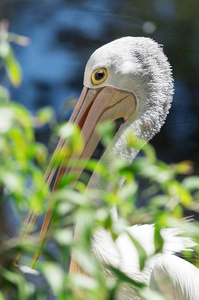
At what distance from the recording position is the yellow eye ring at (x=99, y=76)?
5.65 feet

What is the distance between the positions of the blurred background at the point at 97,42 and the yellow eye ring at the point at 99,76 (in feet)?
4.02

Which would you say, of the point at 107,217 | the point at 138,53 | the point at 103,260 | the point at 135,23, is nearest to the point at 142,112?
the point at 138,53

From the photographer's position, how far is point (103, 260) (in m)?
1.45

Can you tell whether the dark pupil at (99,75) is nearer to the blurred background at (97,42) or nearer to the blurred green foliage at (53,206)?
the blurred green foliage at (53,206)

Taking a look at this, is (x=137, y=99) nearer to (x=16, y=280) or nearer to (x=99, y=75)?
(x=99, y=75)

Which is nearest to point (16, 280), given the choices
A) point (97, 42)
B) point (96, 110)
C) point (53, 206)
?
point (53, 206)

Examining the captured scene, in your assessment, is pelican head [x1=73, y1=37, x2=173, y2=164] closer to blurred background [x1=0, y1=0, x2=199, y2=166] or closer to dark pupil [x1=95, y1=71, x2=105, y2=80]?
dark pupil [x1=95, y1=71, x2=105, y2=80]

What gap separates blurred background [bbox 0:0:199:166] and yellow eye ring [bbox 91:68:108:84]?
4.02 ft

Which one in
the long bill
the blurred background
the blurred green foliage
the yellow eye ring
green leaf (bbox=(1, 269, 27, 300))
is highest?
the blurred background

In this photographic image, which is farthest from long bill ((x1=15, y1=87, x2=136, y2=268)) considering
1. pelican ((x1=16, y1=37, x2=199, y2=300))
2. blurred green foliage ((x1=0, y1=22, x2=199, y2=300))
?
blurred green foliage ((x1=0, y1=22, x2=199, y2=300))

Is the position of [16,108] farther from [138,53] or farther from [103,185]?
[138,53]

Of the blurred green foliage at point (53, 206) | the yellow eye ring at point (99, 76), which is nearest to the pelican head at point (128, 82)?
the yellow eye ring at point (99, 76)

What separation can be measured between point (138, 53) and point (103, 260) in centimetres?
68

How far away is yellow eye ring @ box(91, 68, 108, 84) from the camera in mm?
1723
